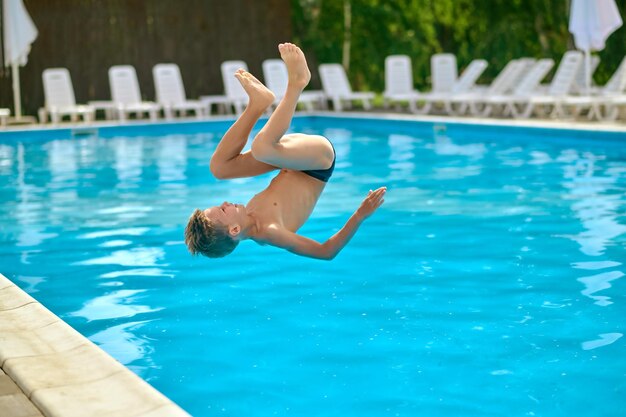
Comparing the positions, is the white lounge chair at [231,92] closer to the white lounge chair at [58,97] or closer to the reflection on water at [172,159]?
the reflection on water at [172,159]

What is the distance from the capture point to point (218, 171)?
4.68 metres

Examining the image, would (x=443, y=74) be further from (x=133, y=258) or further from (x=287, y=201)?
(x=287, y=201)

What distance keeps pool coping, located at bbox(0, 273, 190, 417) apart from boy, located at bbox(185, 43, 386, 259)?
0.83 meters

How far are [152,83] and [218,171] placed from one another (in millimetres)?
14150

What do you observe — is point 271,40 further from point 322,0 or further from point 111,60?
point 111,60

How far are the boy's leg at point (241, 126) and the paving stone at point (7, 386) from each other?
1.72 meters

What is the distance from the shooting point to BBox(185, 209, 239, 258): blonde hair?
418 centimetres

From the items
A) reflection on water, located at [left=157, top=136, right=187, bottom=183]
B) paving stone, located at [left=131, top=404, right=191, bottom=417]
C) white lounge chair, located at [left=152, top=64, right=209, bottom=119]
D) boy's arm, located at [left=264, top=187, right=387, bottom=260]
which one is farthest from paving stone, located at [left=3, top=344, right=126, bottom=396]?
white lounge chair, located at [left=152, top=64, right=209, bottom=119]

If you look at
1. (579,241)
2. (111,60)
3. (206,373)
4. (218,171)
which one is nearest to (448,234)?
(579,241)

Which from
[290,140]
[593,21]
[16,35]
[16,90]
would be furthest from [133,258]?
[16,35]

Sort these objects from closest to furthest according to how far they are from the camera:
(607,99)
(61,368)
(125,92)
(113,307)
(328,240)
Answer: (61,368)
(328,240)
(113,307)
(607,99)
(125,92)

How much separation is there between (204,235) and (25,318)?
32.9 inches

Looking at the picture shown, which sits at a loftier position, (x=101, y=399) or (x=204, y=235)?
(x=204, y=235)

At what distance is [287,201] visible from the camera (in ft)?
15.1
